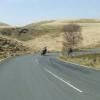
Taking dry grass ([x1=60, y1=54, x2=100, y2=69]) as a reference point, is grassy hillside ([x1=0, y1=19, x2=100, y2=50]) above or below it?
below

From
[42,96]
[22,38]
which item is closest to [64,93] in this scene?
[42,96]

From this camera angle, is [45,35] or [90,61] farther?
[45,35]

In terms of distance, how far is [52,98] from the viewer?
39.1 ft

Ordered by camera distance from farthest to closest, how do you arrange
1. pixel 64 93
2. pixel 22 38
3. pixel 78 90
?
pixel 22 38, pixel 78 90, pixel 64 93

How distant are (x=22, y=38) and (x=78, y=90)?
501 ft

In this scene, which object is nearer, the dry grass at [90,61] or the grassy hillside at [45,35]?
the dry grass at [90,61]

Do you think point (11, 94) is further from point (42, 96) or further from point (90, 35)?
point (90, 35)

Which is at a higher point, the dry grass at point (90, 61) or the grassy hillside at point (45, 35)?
the dry grass at point (90, 61)

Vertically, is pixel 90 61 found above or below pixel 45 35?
above

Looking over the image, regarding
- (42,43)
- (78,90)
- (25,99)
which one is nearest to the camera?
(25,99)

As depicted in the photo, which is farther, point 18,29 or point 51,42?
point 18,29

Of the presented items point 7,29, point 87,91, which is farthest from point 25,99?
point 7,29

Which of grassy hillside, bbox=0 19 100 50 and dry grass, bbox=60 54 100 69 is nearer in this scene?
dry grass, bbox=60 54 100 69

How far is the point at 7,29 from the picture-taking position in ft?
578
